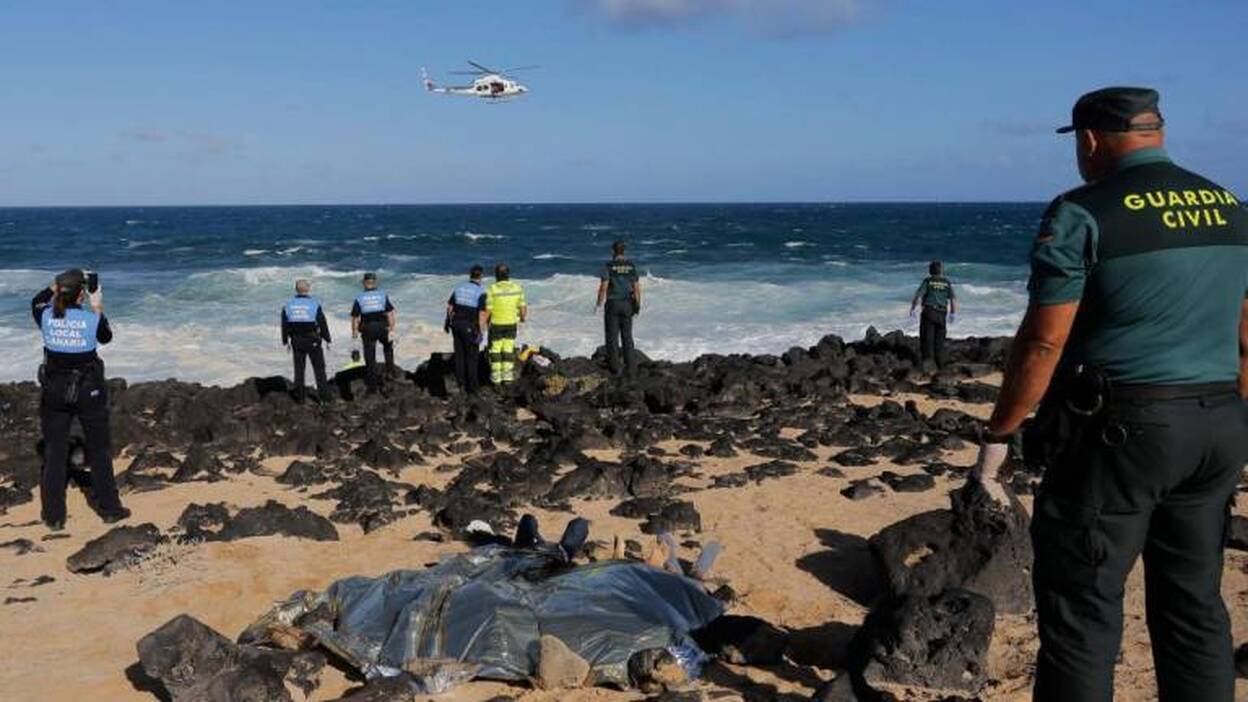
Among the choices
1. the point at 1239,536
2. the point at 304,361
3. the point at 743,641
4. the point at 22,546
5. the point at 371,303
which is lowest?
the point at 22,546

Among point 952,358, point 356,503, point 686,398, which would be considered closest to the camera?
point 356,503

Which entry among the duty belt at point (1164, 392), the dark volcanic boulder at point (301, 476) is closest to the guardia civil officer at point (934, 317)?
the dark volcanic boulder at point (301, 476)

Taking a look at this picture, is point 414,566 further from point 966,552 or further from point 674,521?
point 966,552

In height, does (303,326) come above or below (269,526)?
above

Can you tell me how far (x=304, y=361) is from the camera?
13055 millimetres

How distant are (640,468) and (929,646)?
4523 millimetres

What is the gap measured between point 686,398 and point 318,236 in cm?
7059

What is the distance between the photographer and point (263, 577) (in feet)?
22.7

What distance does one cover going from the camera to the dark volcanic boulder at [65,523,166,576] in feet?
24.0

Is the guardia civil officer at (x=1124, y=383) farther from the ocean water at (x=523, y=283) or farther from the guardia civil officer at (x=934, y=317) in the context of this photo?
the ocean water at (x=523, y=283)

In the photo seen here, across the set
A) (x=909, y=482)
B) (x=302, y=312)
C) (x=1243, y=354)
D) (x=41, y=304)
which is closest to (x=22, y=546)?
(x=41, y=304)

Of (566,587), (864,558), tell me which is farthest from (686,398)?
(566,587)

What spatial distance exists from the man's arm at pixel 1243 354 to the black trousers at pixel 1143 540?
0.30 ft

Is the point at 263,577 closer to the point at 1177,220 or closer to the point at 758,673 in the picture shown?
the point at 758,673
